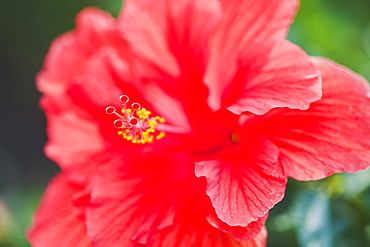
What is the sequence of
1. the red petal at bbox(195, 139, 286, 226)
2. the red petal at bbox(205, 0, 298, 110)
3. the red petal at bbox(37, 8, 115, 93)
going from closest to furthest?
the red petal at bbox(195, 139, 286, 226) < the red petal at bbox(205, 0, 298, 110) < the red petal at bbox(37, 8, 115, 93)

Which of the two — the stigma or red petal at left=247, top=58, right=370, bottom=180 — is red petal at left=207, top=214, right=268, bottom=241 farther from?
the stigma

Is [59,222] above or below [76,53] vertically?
below

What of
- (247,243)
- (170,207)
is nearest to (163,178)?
(170,207)

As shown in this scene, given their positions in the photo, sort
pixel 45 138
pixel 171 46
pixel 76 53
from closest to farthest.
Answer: pixel 171 46 → pixel 76 53 → pixel 45 138

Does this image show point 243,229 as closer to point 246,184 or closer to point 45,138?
point 246,184

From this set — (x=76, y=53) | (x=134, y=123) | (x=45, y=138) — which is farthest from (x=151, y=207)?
(x=45, y=138)

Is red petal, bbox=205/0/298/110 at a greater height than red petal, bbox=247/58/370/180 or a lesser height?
greater

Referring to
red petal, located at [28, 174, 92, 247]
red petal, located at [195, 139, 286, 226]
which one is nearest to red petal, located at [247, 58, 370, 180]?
red petal, located at [195, 139, 286, 226]
